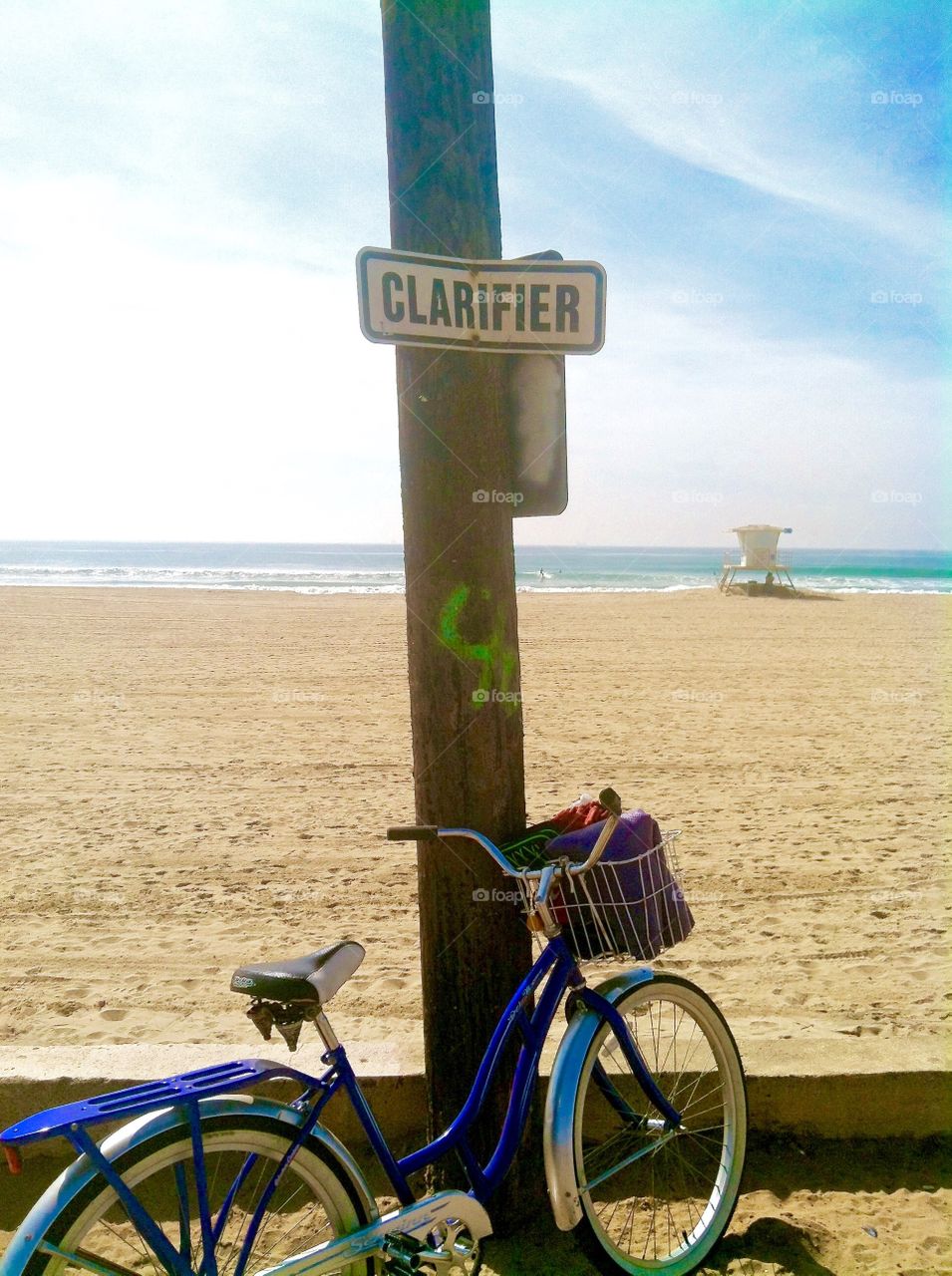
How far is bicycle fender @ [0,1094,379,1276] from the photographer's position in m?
1.69

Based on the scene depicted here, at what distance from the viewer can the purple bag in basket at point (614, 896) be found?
7.54 ft

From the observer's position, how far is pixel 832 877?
5.39 meters

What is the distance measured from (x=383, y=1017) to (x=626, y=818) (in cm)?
197

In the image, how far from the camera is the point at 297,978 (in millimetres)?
1929

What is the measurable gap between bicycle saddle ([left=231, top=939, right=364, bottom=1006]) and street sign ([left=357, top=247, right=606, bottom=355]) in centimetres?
146

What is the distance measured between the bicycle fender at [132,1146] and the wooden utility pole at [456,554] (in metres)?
0.67

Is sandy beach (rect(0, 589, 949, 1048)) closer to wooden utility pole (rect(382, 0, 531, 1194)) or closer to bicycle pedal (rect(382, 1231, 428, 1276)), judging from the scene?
wooden utility pole (rect(382, 0, 531, 1194))

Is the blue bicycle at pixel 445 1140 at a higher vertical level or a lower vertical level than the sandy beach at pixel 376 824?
higher

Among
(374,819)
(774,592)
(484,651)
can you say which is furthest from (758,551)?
(484,651)

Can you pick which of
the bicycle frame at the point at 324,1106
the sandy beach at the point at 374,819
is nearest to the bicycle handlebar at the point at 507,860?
the bicycle frame at the point at 324,1106

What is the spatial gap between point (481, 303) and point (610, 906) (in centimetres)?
154

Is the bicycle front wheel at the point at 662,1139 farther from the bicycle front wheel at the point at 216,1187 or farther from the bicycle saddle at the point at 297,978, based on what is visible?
the bicycle saddle at the point at 297,978

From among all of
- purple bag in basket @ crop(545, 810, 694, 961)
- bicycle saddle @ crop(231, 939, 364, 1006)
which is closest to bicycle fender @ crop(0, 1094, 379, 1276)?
bicycle saddle @ crop(231, 939, 364, 1006)

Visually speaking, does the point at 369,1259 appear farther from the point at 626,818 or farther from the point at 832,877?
the point at 832,877
